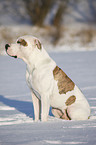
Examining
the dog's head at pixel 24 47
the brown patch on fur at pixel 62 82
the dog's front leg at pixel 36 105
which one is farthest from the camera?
the dog's front leg at pixel 36 105

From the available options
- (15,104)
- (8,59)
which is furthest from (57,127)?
(8,59)

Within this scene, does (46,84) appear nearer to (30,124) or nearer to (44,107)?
(44,107)

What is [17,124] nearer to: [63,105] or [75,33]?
[63,105]

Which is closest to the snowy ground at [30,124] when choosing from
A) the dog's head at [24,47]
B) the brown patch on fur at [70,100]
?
the brown patch on fur at [70,100]

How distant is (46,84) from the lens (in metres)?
4.38

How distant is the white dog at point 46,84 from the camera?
439 centimetres

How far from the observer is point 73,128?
4090mm

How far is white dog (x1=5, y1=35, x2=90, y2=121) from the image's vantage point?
4391 millimetres

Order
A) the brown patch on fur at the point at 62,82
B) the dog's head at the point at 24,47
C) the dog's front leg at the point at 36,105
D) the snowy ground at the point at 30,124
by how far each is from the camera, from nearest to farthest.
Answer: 1. the snowy ground at the point at 30,124
2. the dog's head at the point at 24,47
3. the brown patch on fur at the point at 62,82
4. the dog's front leg at the point at 36,105

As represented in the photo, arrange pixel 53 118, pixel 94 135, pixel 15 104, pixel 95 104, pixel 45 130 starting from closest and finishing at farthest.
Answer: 1. pixel 94 135
2. pixel 45 130
3. pixel 53 118
4. pixel 95 104
5. pixel 15 104

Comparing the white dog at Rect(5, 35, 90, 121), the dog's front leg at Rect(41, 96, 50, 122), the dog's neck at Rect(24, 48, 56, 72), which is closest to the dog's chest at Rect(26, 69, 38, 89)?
the white dog at Rect(5, 35, 90, 121)

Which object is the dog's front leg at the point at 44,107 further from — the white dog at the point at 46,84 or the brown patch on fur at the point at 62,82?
the brown patch on fur at the point at 62,82

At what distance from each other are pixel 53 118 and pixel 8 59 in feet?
37.0

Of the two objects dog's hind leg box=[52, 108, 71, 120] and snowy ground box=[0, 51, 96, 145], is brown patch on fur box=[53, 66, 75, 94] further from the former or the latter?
snowy ground box=[0, 51, 96, 145]
